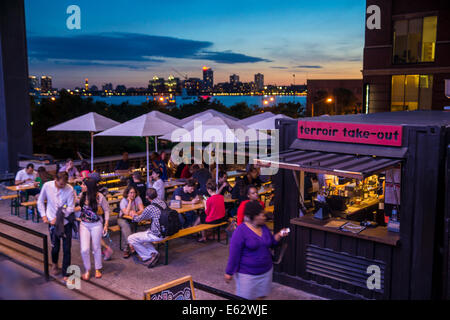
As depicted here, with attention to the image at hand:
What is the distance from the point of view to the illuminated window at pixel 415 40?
2550 cm

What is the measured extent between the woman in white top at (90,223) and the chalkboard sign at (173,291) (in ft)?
10.5

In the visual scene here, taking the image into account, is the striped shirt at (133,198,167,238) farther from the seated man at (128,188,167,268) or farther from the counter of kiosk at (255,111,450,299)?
the counter of kiosk at (255,111,450,299)

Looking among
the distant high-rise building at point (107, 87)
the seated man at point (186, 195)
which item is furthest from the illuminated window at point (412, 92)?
the distant high-rise building at point (107, 87)

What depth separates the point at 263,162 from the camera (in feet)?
22.8

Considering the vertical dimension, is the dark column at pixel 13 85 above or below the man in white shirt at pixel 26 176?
above

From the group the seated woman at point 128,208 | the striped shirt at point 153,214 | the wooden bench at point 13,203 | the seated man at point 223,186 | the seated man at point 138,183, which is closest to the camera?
the striped shirt at point 153,214

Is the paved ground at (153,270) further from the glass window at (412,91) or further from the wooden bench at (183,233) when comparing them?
the glass window at (412,91)

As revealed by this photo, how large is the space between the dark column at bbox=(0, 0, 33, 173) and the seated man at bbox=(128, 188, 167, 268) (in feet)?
35.0

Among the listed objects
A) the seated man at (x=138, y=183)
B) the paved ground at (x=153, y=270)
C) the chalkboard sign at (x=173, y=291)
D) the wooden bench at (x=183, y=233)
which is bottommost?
the paved ground at (x=153, y=270)

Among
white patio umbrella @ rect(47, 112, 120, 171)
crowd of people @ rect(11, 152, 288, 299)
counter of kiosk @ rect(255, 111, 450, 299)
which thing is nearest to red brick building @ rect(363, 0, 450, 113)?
white patio umbrella @ rect(47, 112, 120, 171)

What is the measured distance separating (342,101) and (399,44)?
56.0 metres

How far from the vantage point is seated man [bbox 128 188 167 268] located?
8.27 m
